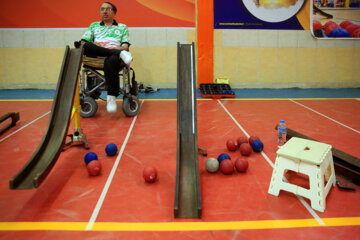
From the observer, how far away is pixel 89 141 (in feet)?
11.0

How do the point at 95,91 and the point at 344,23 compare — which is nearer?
the point at 95,91

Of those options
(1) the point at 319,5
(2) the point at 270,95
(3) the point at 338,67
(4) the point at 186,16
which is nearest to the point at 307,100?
(2) the point at 270,95

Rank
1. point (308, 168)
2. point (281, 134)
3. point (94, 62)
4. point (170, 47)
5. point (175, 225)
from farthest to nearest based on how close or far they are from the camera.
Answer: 1. point (170, 47)
2. point (94, 62)
3. point (281, 134)
4. point (308, 168)
5. point (175, 225)

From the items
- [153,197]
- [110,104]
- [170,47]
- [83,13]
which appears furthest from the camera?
[170,47]

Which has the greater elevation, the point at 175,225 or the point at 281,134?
the point at 281,134

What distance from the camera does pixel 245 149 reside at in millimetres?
2869

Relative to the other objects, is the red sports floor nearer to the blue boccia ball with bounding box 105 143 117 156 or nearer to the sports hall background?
the blue boccia ball with bounding box 105 143 117 156

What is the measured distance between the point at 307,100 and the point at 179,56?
3.31 metres

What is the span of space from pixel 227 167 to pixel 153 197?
2.23 feet

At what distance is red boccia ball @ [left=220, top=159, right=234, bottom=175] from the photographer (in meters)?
2.45

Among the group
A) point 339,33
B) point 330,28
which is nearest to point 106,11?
point 330,28

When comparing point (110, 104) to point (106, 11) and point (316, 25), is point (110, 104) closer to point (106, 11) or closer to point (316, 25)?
point (106, 11)

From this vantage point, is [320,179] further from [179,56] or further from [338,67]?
[338,67]

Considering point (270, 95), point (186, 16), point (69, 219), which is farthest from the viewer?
point (186, 16)
